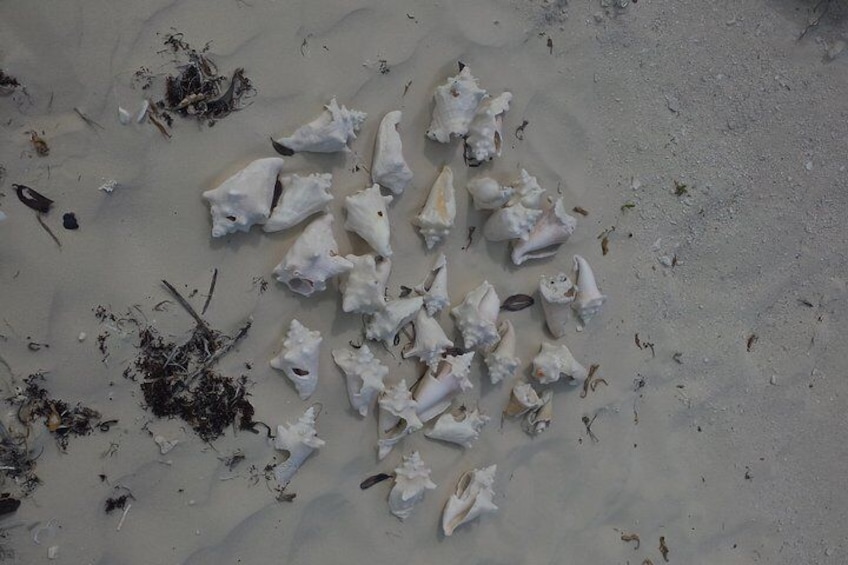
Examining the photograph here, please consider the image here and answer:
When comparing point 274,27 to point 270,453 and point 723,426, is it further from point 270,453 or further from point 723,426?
point 723,426

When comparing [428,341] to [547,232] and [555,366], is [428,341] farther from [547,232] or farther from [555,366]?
[547,232]

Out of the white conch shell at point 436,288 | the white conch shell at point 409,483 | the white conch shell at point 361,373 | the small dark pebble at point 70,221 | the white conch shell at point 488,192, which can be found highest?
the small dark pebble at point 70,221

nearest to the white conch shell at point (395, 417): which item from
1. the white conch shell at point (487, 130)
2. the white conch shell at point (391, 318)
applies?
→ the white conch shell at point (391, 318)

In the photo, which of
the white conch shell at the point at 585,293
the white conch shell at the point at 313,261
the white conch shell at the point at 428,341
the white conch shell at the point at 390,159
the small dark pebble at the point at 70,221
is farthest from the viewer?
the white conch shell at the point at 585,293

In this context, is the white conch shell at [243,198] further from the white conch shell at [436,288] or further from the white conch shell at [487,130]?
the white conch shell at [487,130]

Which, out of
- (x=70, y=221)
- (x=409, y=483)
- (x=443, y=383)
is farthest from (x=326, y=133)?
(x=409, y=483)

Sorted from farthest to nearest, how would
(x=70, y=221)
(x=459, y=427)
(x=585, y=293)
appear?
(x=585, y=293)
(x=459, y=427)
(x=70, y=221)

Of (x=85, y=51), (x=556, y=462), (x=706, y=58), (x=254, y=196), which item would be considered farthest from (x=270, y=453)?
(x=706, y=58)
